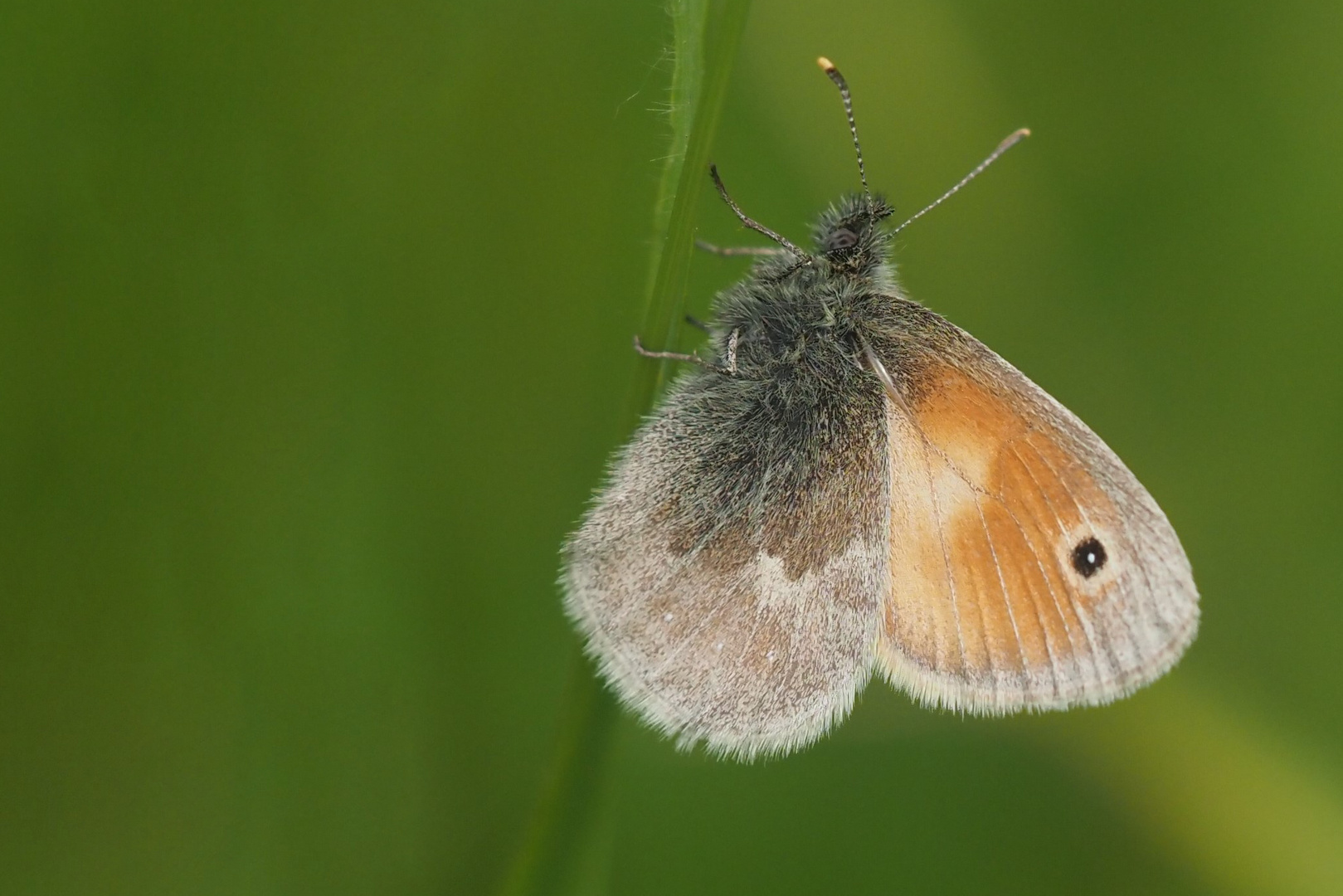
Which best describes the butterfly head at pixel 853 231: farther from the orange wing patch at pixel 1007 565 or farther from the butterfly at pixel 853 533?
the orange wing patch at pixel 1007 565

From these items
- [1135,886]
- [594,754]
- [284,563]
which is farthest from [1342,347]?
[284,563]

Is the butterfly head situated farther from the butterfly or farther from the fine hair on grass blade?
the fine hair on grass blade

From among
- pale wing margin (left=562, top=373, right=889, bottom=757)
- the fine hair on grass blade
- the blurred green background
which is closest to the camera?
the fine hair on grass blade

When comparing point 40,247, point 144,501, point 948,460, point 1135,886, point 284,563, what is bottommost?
point 1135,886

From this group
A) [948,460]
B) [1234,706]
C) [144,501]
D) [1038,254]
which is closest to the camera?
[144,501]

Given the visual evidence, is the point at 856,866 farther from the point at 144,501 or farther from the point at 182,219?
the point at 182,219

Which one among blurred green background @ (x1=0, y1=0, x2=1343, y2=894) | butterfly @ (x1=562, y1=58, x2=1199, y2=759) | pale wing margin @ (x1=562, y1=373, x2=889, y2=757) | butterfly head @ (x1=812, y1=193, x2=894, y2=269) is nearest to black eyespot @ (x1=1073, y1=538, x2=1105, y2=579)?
butterfly @ (x1=562, y1=58, x2=1199, y2=759)

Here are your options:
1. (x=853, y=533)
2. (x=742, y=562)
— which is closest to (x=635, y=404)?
(x=742, y=562)

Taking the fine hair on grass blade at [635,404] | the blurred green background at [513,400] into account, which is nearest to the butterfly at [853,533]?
the fine hair on grass blade at [635,404]
